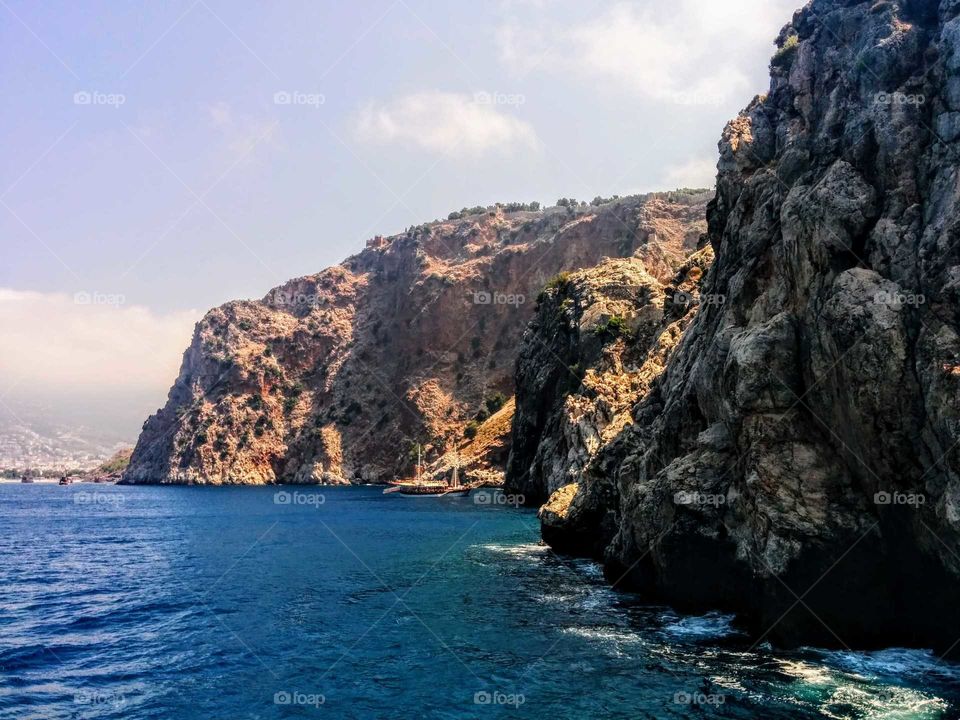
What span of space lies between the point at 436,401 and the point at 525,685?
446ft

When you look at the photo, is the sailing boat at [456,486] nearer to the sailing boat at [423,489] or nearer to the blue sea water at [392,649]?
the sailing boat at [423,489]

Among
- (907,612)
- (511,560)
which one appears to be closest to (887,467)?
(907,612)

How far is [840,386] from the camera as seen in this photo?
24.2 metres

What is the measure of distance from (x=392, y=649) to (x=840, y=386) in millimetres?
18897

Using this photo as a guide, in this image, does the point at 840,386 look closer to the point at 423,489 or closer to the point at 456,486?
the point at 456,486

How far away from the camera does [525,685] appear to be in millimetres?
22281

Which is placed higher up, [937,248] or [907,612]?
[937,248]

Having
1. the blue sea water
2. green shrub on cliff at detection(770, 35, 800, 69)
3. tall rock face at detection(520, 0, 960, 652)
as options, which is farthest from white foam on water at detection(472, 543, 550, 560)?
green shrub on cliff at detection(770, 35, 800, 69)

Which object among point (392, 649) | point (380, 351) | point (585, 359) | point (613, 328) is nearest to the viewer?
point (392, 649)

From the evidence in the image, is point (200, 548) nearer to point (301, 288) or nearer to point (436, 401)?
point (436, 401)

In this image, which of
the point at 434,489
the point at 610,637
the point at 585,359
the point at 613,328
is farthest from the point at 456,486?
the point at 610,637

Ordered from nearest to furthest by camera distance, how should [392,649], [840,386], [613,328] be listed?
[840,386] < [392,649] < [613,328]

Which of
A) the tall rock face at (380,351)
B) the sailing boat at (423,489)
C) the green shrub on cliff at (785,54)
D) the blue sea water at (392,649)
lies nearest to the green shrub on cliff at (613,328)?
the blue sea water at (392,649)

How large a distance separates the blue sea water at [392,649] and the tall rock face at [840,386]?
6.54 ft
